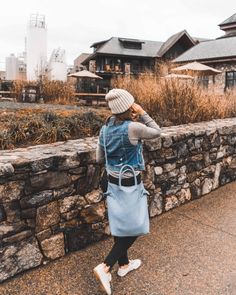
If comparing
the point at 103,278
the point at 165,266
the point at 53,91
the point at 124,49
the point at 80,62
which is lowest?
the point at 165,266

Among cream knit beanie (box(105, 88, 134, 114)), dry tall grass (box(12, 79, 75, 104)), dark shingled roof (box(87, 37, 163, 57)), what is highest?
dark shingled roof (box(87, 37, 163, 57))

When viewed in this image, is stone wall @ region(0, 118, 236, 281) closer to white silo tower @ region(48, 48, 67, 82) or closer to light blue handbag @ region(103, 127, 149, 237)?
light blue handbag @ region(103, 127, 149, 237)

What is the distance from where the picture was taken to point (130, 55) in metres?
29.9

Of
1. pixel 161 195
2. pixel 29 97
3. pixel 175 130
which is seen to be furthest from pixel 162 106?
pixel 29 97

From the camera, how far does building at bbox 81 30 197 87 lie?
2966 cm

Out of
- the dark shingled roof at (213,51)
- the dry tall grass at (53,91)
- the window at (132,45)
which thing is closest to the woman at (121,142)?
the dry tall grass at (53,91)

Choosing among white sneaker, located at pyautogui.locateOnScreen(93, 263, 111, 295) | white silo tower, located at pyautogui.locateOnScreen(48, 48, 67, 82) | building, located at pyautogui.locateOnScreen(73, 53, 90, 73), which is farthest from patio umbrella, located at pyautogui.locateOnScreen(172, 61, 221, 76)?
building, located at pyautogui.locateOnScreen(73, 53, 90, 73)

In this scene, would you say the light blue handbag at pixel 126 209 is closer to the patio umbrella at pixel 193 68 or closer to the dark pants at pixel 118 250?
the dark pants at pixel 118 250

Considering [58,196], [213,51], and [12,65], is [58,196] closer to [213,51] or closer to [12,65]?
[213,51]

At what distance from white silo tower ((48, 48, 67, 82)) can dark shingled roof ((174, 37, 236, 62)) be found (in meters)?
9.17

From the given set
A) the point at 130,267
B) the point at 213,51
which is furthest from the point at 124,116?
the point at 213,51

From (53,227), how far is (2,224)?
488 millimetres

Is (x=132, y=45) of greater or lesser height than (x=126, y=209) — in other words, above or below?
above

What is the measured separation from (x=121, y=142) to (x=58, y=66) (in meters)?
16.6
